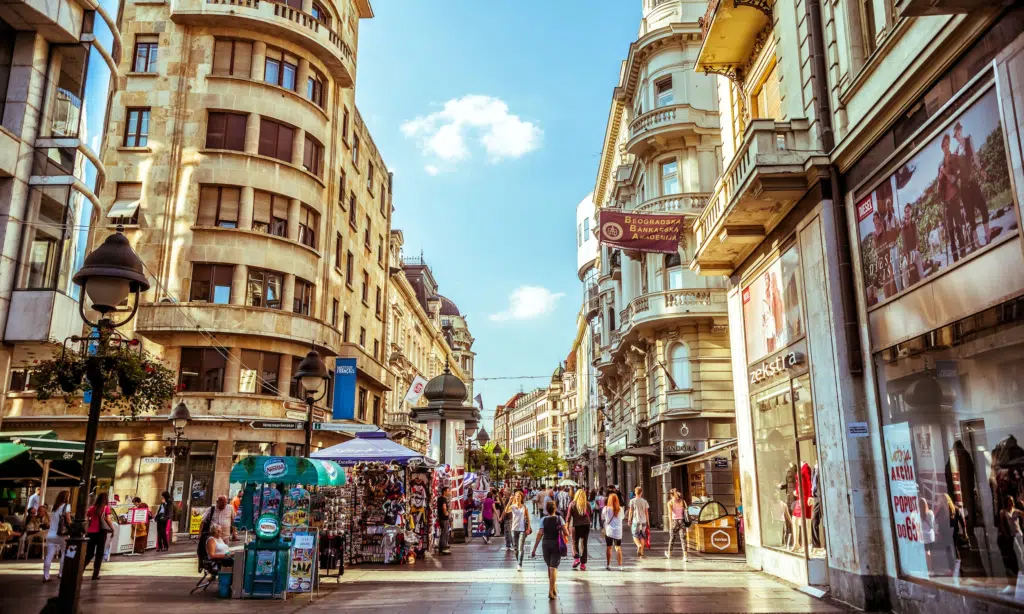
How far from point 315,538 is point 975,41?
1175cm

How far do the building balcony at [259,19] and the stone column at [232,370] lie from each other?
1337cm

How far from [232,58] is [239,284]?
31.8 ft

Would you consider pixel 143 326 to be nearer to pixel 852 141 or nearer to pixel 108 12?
pixel 108 12

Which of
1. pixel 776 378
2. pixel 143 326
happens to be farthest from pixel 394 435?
pixel 776 378

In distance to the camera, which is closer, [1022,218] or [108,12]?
[1022,218]

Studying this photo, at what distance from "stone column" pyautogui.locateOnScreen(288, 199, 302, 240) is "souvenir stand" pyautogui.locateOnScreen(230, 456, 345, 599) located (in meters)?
19.2

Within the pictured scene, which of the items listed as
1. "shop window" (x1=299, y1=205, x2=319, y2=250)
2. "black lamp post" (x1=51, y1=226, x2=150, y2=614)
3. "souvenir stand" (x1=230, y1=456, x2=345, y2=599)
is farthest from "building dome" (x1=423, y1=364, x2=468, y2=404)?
"black lamp post" (x1=51, y1=226, x2=150, y2=614)

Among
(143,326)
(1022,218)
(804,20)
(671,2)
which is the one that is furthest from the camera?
(671,2)

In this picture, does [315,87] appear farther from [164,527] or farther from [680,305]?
[164,527]

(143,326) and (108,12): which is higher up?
(108,12)

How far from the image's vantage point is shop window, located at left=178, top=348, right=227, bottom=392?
28.0m

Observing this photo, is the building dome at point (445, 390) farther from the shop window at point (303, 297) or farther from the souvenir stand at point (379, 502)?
the shop window at point (303, 297)

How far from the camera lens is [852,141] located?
1095 cm

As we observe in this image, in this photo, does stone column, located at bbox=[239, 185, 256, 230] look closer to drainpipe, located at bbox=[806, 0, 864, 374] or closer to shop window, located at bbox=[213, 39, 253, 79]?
shop window, located at bbox=[213, 39, 253, 79]
